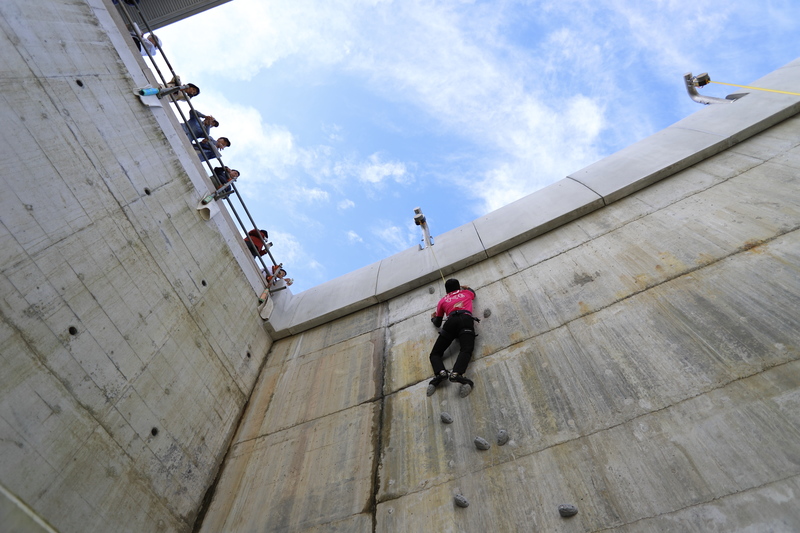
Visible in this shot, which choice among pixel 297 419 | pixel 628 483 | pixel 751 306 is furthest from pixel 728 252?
pixel 297 419

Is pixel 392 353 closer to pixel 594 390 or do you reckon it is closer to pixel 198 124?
pixel 594 390

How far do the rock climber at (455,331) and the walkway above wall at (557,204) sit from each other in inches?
49.0

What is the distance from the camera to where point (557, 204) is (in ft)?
22.2

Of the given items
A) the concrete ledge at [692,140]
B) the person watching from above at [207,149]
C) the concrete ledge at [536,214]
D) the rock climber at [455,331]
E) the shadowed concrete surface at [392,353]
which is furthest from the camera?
the person watching from above at [207,149]

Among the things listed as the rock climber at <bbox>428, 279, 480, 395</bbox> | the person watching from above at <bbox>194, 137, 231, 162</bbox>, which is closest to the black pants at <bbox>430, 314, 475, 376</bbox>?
the rock climber at <bbox>428, 279, 480, 395</bbox>

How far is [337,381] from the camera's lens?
588 cm

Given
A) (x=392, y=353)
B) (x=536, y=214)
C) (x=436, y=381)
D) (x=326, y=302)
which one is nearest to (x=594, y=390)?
(x=436, y=381)

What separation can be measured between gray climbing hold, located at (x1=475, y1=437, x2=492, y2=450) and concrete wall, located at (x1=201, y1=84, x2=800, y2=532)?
0.20ft

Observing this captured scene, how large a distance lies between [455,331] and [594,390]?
1746mm

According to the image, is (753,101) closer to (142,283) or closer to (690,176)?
(690,176)

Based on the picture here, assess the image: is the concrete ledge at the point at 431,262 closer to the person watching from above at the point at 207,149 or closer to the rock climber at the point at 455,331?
the rock climber at the point at 455,331

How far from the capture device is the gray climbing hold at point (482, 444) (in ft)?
13.0

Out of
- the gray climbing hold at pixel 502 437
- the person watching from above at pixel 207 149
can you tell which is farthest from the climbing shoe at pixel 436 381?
the person watching from above at pixel 207 149

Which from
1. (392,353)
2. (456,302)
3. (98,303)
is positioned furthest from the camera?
(392,353)
